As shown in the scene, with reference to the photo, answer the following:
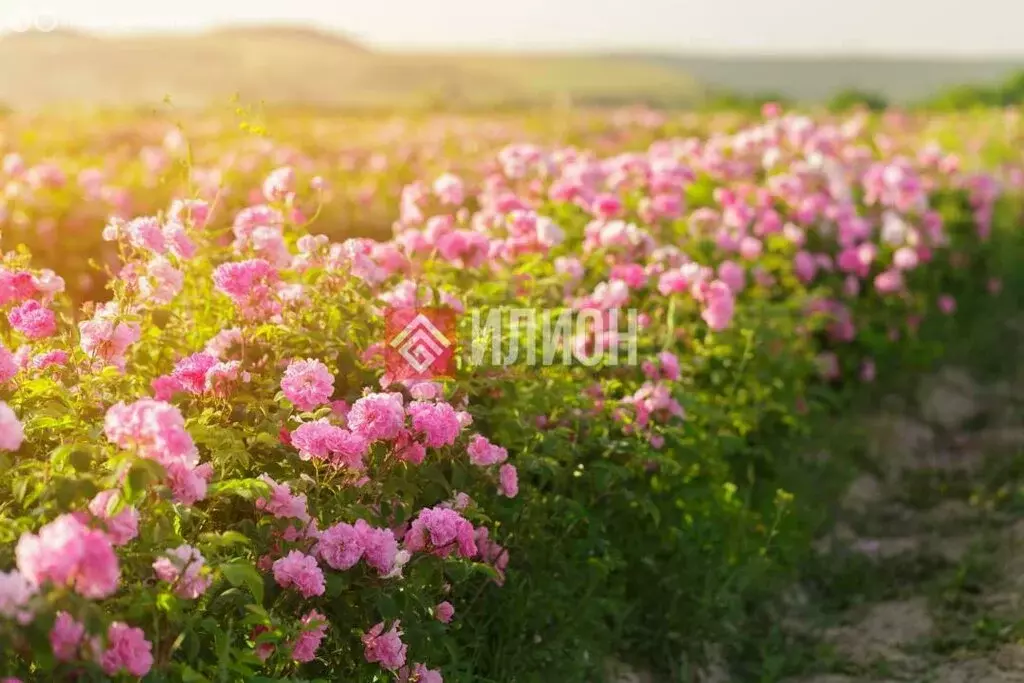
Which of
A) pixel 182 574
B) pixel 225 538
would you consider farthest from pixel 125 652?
pixel 225 538

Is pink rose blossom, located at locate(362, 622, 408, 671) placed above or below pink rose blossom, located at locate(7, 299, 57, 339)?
below

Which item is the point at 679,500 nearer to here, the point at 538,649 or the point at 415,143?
the point at 538,649

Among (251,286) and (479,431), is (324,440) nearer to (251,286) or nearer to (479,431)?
(251,286)

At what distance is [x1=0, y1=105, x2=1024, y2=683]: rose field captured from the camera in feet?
9.00

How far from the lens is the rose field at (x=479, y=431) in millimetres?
2742

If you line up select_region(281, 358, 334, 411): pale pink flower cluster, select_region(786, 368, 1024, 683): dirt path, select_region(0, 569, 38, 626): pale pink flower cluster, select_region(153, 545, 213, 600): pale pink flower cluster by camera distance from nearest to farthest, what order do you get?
select_region(0, 569, 38, 626): pale pink flower cluster < select_region(153, 545, 213, 600): pale pink flower cluster < select_region(281, 358, 334, 411): pale pink flower cluster < select_region(786, 368, 1024, 683): dirt path

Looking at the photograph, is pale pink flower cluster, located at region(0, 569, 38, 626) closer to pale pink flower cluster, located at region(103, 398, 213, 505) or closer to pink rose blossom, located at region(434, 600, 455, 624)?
pale pink flower cluster, located at region(103, 398, 213, 505)

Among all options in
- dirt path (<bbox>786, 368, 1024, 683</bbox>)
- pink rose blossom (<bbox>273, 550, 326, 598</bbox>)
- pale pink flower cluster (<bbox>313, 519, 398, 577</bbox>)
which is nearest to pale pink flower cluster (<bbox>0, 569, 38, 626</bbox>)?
pink rose blossom (<bbox>273, 550, 326, 598</bbox>)

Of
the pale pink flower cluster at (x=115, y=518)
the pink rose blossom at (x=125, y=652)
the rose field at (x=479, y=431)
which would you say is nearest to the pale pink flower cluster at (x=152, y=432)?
the rose field at (x=479, y=431)

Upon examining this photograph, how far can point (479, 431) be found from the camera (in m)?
3.91

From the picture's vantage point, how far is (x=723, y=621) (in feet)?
15.4

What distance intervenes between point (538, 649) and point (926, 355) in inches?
182

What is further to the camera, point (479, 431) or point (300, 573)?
point (479, 431)

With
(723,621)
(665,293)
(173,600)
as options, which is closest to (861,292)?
(665,293)
